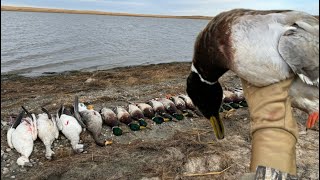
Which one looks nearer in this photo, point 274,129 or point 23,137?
point 274,129

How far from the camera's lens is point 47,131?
7.19 metres

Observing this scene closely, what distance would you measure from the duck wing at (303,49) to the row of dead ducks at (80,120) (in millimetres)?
4811

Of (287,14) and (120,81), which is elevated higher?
(287,14)

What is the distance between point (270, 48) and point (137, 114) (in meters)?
5.88

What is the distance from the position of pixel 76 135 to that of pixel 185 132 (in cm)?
216

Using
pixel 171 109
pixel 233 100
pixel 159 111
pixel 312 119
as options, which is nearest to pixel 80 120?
pixel 159 111

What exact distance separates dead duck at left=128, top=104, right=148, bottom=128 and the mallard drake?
4.94 metres

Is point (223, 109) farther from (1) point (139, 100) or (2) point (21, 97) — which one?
(2) point (21, 97)

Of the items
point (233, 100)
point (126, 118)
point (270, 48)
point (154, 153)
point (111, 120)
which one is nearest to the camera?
point (270, 48)

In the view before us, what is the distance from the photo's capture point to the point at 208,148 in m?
6.97

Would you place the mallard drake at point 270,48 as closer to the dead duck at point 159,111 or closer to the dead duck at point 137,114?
the dead duck at point 137,114

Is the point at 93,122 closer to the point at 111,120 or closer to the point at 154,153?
the point at 111,120

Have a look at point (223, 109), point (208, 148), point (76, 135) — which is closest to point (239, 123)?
point (223, 109)

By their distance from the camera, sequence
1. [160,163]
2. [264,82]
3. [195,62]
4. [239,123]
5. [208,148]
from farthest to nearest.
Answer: [239,123] < [208,148] < [160,163] < [195,62] < [264,82]
